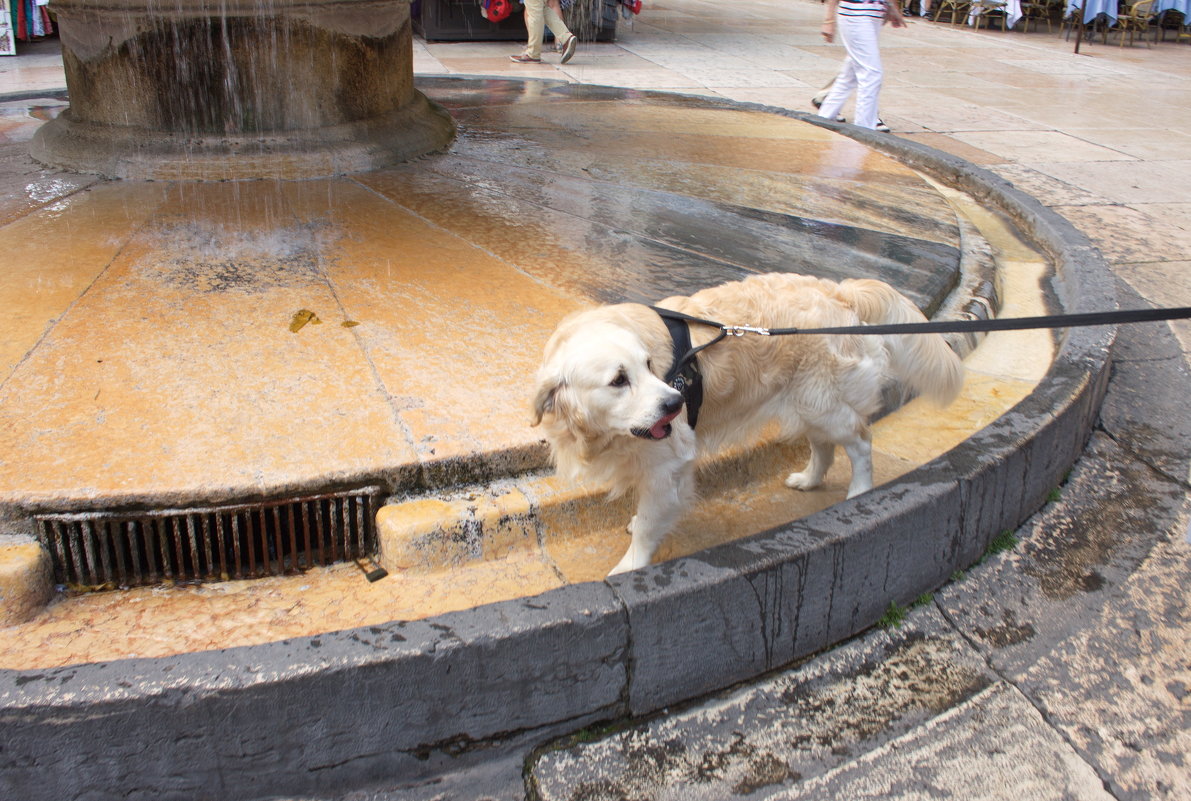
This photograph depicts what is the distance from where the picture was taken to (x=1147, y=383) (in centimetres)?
473

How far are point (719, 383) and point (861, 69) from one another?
22.7 feet

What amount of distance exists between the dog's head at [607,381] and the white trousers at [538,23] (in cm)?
1116

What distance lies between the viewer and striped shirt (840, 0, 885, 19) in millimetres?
8461

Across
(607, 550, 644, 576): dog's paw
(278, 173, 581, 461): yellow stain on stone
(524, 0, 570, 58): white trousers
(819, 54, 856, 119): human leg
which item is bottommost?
(607, 550, 644, 576): dog's paw

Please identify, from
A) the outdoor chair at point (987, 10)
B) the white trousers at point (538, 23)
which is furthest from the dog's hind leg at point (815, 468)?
the outdoor chair at point (987, 10)

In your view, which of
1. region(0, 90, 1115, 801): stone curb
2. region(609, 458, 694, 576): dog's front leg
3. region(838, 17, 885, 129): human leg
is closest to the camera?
region(0, 90, 1115, 801): stone curb

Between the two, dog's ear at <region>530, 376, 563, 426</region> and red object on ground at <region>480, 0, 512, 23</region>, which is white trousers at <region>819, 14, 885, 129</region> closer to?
red object on ground at <region>480, 0, 512, 23</region>

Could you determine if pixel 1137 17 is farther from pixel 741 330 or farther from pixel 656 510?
pixel 656 510

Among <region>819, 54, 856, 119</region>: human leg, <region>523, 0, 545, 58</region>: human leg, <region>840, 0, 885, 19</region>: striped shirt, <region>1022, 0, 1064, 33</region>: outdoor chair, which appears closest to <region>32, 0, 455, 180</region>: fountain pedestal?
<region>840, 0, 885, 19</region>: striped shirt

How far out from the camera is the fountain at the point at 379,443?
236 centimetres

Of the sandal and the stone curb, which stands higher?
the sandal

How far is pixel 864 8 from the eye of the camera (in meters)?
8.52

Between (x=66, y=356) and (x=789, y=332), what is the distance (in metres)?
2.68

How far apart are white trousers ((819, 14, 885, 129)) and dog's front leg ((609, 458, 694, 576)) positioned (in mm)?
6918
